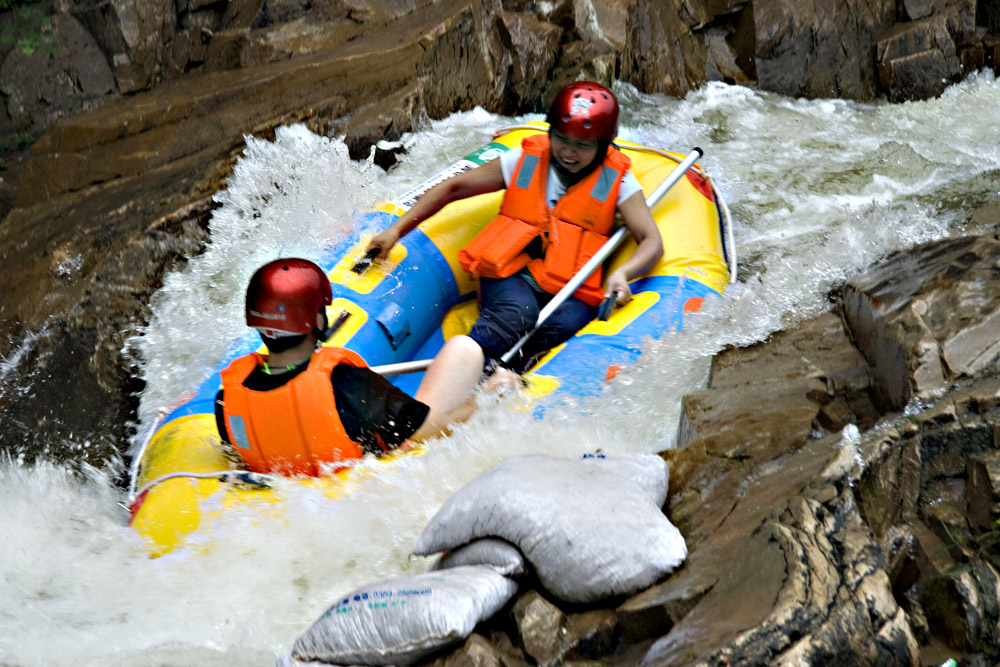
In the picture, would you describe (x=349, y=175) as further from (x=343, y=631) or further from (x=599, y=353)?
(x=343, y=631)

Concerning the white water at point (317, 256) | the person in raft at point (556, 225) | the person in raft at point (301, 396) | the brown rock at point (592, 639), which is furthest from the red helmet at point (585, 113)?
the brown rock at point (592, 639)

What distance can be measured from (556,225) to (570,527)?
2.12 m

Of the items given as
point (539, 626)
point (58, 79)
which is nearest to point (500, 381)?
point (539, 626)

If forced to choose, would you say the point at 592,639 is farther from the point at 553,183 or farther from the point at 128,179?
the point at 128,179

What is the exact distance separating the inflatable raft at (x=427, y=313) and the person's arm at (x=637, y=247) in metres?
0.08

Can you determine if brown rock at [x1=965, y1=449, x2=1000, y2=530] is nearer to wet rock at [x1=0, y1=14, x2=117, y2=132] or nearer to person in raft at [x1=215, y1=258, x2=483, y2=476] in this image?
person in raft at [x1=215, y1=258, x2=483, y2=476]

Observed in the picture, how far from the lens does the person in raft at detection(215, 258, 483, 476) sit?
2482mm

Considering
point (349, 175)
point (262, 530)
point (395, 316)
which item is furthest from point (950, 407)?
point (349, 175)

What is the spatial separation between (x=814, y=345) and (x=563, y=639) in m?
1.55

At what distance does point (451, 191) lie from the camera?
4.06 meters

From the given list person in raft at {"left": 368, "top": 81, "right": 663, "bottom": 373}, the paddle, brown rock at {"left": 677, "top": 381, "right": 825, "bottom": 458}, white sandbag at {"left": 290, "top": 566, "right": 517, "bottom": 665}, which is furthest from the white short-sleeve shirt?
white sandbag at {"left": 290, "top": 566, "right": 517, "bottom": 665}

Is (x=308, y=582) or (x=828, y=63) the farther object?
(x=828, y=63)

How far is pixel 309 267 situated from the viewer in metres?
2.53

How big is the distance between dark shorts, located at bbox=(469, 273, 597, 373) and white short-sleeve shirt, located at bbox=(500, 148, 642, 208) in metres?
0.40
